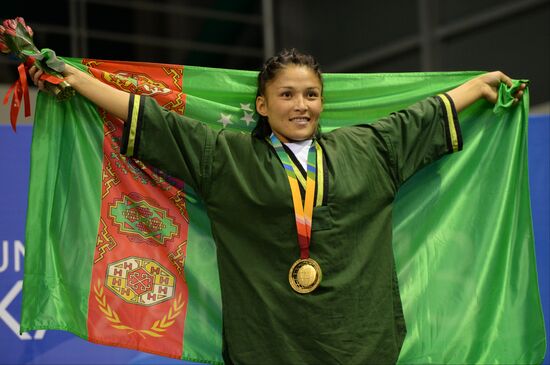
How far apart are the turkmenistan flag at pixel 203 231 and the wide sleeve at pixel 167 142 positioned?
9.7 inches

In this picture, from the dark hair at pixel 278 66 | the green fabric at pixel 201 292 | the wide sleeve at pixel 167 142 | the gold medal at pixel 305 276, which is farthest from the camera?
the green fabric at pixel 201 292

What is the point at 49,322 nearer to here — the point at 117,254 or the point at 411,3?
the point at 117,254

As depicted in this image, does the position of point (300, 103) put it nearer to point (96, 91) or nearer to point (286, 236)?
point (286, 236)

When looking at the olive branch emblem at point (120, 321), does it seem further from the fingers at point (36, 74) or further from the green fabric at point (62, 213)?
the fingers at point (36, 74)

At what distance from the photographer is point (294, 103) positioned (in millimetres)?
2926

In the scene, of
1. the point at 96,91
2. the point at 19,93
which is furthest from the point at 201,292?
the point at 19,93

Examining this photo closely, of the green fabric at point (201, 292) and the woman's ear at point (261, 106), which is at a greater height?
the woman's ear at point (261, 106)

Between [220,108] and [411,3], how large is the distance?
214 inches

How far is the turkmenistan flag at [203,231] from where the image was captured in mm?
3047

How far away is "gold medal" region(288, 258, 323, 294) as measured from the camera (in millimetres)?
2748

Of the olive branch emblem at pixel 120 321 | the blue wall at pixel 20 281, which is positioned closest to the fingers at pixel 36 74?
the blue wall at pixel 20 281

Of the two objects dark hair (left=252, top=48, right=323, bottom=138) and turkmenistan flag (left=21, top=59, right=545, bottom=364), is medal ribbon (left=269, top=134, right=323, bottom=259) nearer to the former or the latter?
dark hair (left=252, top=48, right=323, bottom=138)

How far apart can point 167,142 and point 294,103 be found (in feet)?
1.58

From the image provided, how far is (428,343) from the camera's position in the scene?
10.5 ft
